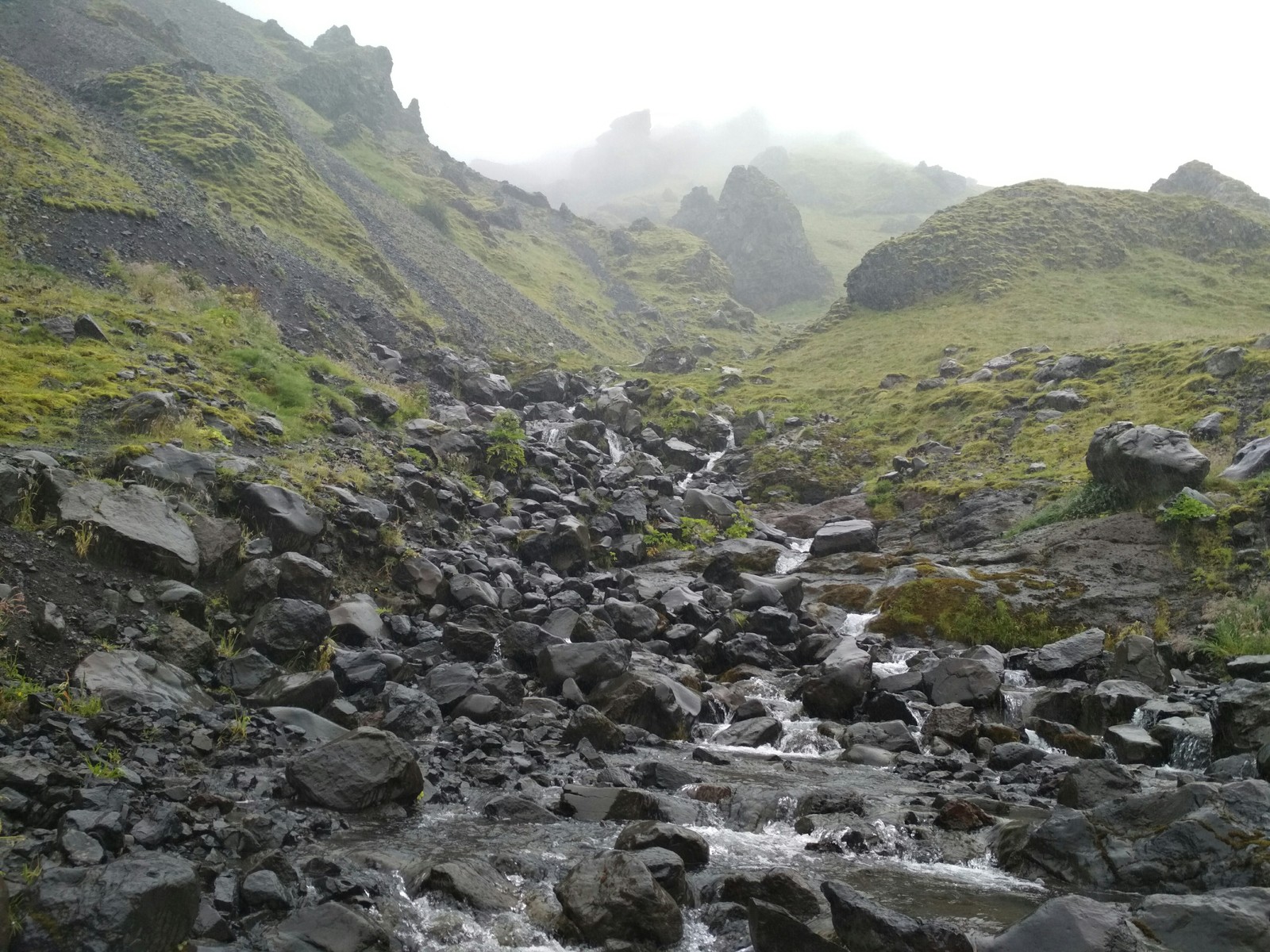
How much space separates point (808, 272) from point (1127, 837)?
131 metres

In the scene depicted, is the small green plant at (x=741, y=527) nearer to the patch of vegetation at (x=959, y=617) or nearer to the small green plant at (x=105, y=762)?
the patch of vegetation at (x=959, y=617)

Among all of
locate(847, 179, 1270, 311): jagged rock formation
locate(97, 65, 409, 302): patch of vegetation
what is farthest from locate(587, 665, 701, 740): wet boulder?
locate(847, 179, 1270, 311): jagged rock formation

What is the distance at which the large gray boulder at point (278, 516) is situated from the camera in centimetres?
1416

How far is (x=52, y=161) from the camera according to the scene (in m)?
31.3

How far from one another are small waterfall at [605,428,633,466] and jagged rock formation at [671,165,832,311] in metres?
92.9

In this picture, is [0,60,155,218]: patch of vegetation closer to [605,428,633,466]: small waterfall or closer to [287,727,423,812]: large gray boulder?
[605,428,633,466]: small waterfall

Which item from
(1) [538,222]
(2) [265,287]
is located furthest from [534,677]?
(1) [538,222]

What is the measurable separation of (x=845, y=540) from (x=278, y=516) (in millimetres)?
17817

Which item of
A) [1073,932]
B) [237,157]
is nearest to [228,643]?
[1073,932]

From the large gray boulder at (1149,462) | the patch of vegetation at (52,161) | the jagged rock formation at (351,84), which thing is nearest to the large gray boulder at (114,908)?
the large gray boulder at (1149,462)

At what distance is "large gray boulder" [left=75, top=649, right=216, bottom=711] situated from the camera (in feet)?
28.8

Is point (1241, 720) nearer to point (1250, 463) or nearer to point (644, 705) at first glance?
point (644, 705)

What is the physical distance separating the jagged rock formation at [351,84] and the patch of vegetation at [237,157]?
5010 cm

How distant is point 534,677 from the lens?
14.4m
